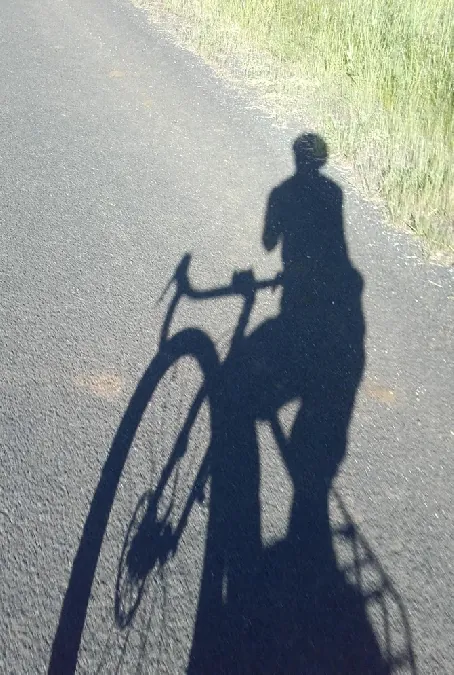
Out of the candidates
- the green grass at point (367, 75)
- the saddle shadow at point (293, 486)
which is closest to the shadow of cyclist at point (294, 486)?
the saddle shadow at point (293, 486)

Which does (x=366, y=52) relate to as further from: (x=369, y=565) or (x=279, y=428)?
(x=369, y=565)

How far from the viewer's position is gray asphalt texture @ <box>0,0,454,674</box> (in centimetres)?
294

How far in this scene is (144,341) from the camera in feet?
14.2

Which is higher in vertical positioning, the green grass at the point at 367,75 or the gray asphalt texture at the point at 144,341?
the green grass at the point at 367,75

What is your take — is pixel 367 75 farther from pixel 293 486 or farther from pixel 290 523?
pixel 290 523

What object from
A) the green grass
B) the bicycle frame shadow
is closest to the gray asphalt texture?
the bicycle frame shadow

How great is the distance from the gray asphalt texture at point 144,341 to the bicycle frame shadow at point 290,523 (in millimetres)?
55

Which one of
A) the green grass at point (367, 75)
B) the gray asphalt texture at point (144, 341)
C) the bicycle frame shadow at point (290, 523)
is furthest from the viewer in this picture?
the green grass at point (367, 75)

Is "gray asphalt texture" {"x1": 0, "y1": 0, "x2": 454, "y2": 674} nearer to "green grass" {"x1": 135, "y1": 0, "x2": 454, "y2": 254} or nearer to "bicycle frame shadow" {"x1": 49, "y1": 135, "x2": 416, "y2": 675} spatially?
"bicycle frame shadow" {"x1": 49, "y1": 135, "x2": 416, "y2": 675}

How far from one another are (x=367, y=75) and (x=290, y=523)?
6.18 meters

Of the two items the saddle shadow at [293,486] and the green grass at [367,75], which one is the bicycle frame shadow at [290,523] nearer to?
the saddle shadow at [293,486]

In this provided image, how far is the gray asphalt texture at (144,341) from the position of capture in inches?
116

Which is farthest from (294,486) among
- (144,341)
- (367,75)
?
(367,75)

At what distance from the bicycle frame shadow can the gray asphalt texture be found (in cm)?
6
